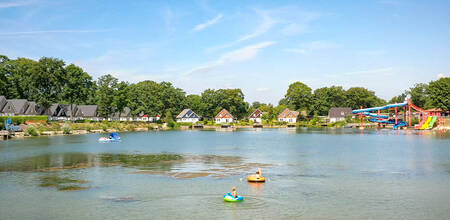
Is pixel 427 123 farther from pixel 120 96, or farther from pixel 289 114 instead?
pixel 120 96

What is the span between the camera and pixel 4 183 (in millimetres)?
29266

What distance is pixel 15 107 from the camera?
364 ft

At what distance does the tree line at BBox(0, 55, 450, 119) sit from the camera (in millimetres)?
114188

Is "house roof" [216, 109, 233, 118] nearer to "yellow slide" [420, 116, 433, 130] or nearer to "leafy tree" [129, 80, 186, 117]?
"leafy tree" [129, 80, 186, 117]

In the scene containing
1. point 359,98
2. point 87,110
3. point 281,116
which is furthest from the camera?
point 359,98

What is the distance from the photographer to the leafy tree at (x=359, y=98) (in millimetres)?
183500

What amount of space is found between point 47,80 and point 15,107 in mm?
11382

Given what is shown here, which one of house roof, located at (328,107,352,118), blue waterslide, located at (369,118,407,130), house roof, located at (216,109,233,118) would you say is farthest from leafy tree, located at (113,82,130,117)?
blue waterslide, located at (369,118,407,130)

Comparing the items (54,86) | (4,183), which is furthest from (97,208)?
(54,86)

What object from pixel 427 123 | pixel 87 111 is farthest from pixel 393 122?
pixel 87 111

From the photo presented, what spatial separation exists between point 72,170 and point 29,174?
3.60 meters

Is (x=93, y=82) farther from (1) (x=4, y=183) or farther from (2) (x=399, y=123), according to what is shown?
(1) (x=4, y=183)

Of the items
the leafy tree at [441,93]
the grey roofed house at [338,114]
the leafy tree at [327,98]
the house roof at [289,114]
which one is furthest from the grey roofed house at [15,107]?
the leafy tree at [441,93]

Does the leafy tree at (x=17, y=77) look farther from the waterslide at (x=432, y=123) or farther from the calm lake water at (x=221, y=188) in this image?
the waterslide at (x=432, y=123)
